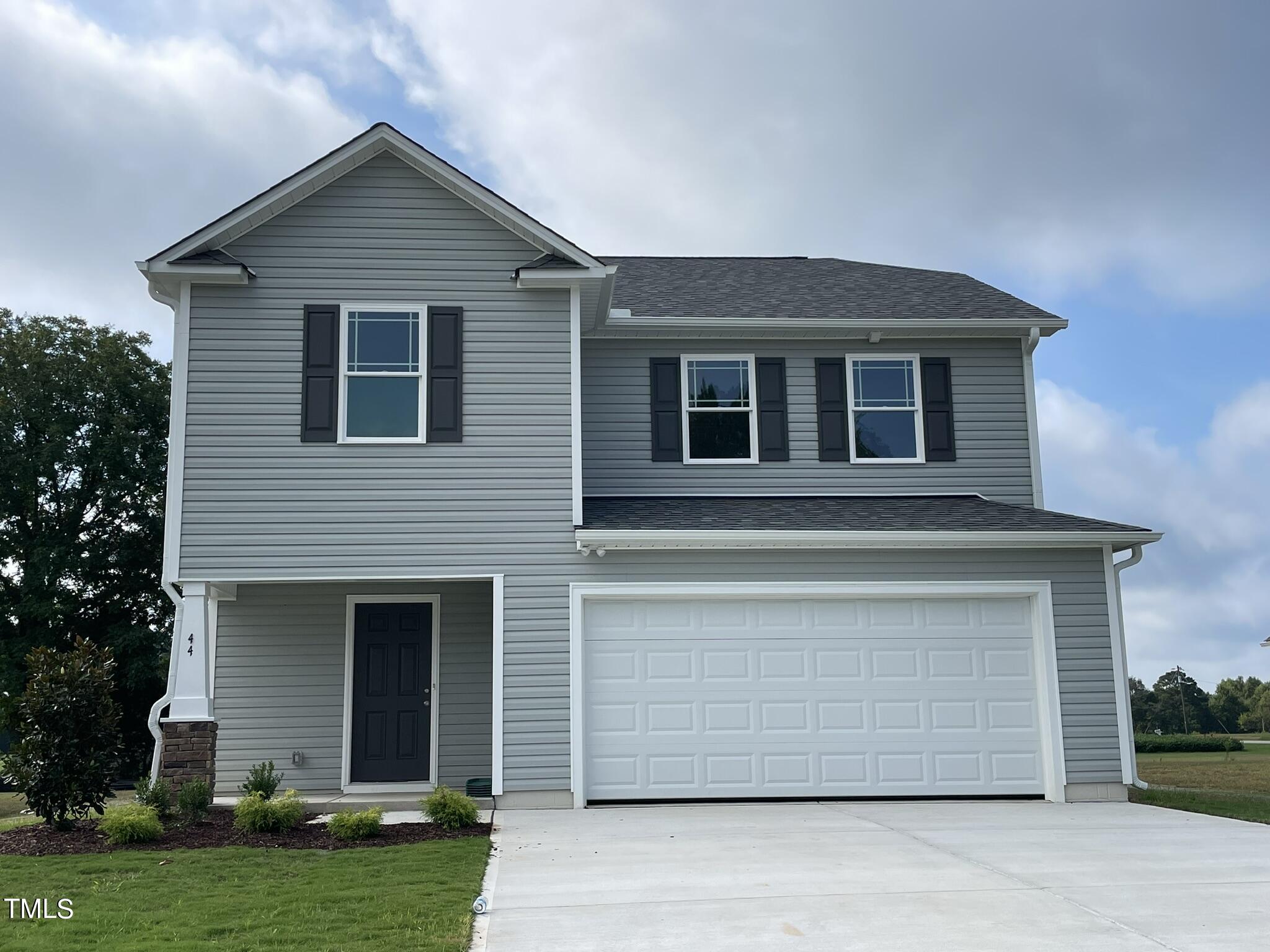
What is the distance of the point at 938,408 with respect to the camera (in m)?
14.0

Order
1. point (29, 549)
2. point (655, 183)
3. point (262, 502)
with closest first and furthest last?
point (262, 502) → point (655, 183) → point (29, 549)

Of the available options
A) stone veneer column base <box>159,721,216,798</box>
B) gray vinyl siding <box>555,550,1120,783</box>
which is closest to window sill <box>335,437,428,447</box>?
gray vinyl siding <box>555,550,1120,783</box>

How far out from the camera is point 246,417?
11688 mm

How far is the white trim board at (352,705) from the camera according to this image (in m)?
13.0

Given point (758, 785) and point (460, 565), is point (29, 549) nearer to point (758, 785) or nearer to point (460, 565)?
point (460, 565)

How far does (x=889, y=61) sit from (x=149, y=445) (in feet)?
59.8

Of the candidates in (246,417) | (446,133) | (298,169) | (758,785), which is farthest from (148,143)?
(758,785)

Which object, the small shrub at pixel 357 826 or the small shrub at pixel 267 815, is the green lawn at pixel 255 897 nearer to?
the small shrub at pixel 357 826

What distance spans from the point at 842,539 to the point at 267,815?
20.8ft

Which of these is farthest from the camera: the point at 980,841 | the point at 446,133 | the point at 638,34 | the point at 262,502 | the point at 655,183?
the point at 655,183

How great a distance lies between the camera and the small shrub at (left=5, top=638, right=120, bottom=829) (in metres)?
9.55

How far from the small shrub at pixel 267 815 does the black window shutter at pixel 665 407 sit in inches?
243

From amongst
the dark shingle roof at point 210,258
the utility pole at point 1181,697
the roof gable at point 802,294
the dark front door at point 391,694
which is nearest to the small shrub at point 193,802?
the dark front door at point 391,694

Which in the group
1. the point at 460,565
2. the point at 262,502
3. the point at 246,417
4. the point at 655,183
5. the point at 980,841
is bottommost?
the point at 980,841
